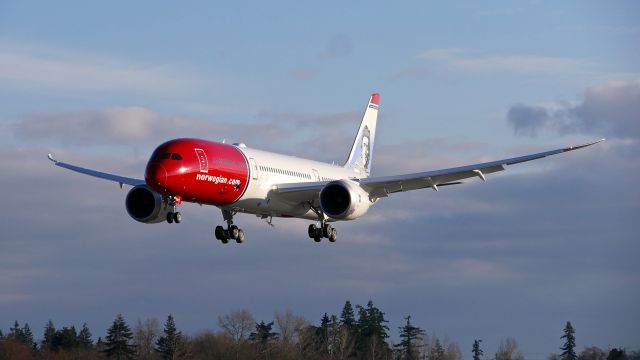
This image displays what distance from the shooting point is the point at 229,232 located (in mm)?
82250

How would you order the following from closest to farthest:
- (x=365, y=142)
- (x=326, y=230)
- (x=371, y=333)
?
(x=326, y=230)
(x=365, y=142)
(x=371, y=333)

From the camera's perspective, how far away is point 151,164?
72.6m

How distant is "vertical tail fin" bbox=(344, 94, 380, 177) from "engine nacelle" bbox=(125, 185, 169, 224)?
18350 millimetres

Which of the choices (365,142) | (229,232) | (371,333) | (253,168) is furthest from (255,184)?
(371,333)

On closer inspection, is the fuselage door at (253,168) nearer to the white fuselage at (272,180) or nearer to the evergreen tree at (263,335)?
the white fuselage at (272,180)

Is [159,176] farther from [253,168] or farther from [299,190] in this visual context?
[299,190]

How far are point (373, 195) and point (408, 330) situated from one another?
42.6 m

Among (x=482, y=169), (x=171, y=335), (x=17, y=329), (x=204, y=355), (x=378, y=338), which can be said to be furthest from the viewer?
(x=17, y=329)

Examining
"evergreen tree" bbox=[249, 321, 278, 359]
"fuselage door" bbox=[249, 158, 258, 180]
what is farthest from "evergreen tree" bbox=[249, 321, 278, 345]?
"fuselage door" bbox=[249, 158, 258, 180]

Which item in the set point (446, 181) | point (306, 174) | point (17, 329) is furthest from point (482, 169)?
point (17, 329)

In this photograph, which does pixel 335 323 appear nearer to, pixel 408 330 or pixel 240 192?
pixel 408 330

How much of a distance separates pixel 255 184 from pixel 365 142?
23.7m

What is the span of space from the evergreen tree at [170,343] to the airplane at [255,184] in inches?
787

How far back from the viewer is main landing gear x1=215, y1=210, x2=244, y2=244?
82.2m
